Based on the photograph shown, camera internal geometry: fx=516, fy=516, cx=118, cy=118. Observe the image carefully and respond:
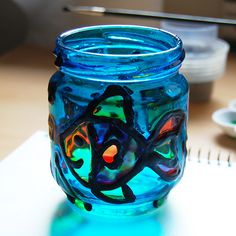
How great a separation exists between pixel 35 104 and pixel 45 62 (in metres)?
0.18

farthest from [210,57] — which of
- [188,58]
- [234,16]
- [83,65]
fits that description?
[83,65]

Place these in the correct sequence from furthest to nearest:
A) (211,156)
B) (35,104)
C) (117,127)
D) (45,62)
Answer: (45,62), (35,104), (211,156), (117,127)

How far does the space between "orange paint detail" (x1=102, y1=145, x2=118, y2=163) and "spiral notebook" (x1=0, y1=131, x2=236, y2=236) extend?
0.06m

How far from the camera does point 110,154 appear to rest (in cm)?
36

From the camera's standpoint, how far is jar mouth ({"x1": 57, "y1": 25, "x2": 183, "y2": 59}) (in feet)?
1.35

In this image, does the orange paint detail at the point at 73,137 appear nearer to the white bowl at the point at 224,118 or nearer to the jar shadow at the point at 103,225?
the jar shadow at the point at 103,225

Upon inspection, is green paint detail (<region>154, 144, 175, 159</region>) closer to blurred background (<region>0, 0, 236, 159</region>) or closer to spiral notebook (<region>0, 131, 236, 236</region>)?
spiral notebook (<region>0, 131, 236, 236</region>)

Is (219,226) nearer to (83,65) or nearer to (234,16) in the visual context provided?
(83,65)

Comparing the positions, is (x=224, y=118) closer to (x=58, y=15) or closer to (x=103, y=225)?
(x=103, y=225)

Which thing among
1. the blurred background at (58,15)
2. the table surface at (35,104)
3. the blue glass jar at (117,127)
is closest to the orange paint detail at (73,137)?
the blue glass jar at (117,127)

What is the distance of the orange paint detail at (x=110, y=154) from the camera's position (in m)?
Result: 0.36

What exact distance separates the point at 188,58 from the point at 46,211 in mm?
328

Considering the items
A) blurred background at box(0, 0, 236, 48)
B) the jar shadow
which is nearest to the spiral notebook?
the jar shadow

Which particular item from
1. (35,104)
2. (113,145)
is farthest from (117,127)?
(35,104)
